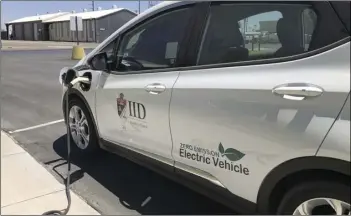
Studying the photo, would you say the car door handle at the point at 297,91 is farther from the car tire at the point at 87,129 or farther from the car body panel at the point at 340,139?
the car tire at the point at 87,129

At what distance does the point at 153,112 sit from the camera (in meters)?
2.92

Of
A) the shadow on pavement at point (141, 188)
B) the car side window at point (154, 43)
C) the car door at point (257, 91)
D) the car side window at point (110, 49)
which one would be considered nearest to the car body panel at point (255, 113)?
the car door at point (257, 91)

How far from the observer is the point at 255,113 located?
222cm

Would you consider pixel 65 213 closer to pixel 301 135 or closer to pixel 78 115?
pixel 78 115

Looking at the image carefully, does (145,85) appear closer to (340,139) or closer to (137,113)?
(137,113)

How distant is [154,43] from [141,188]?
A: 135cm

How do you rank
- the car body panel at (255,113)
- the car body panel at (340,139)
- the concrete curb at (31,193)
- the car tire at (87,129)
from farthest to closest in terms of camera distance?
1. the car tire at (87,129)
2. the concrete curb at (31,193)
3. the car body panel at (255,113)
4. the car body panel at (340,139)

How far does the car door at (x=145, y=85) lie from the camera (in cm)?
287

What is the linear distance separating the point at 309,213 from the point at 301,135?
0.48 meters

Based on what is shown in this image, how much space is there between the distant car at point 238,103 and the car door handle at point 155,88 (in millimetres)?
13

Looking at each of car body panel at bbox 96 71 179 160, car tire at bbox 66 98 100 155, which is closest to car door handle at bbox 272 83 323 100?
car body panel at bbox 96 71 179 160

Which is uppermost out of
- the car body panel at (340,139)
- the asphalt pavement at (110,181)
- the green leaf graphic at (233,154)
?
the car body panel at (340,139)

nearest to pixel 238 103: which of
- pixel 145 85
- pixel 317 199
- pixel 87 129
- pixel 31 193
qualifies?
pixel 317 199

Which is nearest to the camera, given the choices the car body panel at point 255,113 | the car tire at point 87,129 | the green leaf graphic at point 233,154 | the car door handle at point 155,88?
the car body panel at point 255,113
